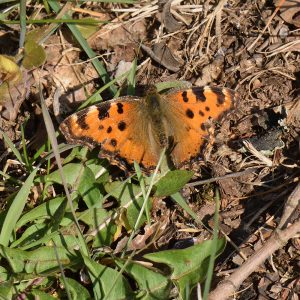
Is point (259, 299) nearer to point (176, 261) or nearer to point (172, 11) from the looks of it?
point (176, 261)

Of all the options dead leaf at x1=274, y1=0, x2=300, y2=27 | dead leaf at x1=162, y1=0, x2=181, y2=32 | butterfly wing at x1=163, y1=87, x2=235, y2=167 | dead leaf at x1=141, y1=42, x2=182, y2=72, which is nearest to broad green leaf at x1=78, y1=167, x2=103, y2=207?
butterfly wing at x1=163, y1=87, x2=235, y2=167

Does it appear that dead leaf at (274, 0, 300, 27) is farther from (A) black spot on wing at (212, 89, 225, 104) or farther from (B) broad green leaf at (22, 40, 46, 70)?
(B) broad green leaf at (22, 40, 46, 70)

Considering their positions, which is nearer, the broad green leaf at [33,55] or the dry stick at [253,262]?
the dry stick at [253,262]

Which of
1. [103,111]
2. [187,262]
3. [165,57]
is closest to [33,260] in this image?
[187,262]

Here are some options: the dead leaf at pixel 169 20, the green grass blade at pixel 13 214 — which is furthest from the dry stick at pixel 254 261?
the dead leaf at pixel 169 20

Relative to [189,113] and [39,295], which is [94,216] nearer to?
[39,295]

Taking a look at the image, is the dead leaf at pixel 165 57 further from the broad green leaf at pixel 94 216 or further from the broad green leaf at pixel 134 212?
the broad green leaf at pixel 94 216

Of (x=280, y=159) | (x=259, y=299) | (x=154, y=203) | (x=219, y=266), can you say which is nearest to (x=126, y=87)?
(x=154, y=203)
